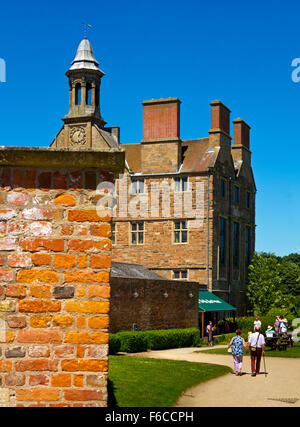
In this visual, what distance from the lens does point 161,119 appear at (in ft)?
155

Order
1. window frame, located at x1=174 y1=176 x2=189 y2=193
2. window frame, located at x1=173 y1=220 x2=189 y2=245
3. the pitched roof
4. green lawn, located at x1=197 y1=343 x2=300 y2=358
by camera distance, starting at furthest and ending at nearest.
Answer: window frame, located at x1=174 y1=176 x2=189 y2=193 < window frame, located at x1=173 y1=220 x2=189 y2=245 < the pitched roof < green lawn, located at x1=197 y1=343 x2=300 y2=358

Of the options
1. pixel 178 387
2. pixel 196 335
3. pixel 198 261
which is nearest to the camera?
pixel 178 387

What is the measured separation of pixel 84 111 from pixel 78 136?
6.45 feet

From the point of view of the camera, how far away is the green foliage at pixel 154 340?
2722 cm

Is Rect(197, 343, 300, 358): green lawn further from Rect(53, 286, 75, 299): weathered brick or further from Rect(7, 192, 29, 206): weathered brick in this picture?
Rect(7, 192, 29, 206): weathered brick

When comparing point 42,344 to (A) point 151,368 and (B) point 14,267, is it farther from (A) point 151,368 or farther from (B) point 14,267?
(A) point 151,368

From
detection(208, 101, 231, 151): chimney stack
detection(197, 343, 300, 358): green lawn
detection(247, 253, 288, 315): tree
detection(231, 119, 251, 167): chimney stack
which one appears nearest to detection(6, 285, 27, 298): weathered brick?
detection(197, 343, 300, 358): green lawn

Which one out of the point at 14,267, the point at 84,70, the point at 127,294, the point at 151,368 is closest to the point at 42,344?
the point at 14,267

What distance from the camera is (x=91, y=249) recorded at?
6824 millimetres

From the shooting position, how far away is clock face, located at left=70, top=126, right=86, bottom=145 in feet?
155

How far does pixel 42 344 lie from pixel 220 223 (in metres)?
41.1

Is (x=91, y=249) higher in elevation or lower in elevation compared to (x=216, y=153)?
lower

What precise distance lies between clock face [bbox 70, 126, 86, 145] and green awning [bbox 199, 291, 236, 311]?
48.4 feet

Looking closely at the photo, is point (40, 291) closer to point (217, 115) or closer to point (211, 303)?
point (211, 303)
